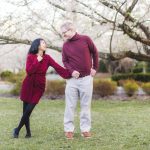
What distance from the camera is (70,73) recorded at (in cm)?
779

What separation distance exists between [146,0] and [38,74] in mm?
10889

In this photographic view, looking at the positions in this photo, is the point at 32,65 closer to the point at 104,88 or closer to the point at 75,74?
the point at 75,74

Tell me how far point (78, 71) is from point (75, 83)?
7.8 inches

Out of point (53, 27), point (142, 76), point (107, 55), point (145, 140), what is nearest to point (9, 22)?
point (53, 27)

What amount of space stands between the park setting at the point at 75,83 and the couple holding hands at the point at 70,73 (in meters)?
0.02

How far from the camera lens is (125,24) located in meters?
17.1

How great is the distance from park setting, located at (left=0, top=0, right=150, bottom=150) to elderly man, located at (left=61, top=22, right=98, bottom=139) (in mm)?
15

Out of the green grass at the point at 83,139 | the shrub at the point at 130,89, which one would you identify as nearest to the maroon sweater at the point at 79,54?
the green grass at the point at 83,139

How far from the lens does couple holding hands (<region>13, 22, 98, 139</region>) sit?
306 inches

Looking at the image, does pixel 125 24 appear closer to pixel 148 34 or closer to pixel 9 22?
pixel 148 34

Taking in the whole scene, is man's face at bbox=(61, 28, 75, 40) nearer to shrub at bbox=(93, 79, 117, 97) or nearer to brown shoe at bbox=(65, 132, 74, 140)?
brown shoe at bbox=(65, 132, 74, 140)

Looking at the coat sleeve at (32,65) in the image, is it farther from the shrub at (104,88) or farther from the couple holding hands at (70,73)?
the shrub at (104,88)

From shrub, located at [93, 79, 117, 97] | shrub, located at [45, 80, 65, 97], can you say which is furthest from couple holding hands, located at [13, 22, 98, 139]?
shrub, located at [45, 80, 65, 97]

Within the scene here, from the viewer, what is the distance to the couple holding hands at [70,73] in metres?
7.78
